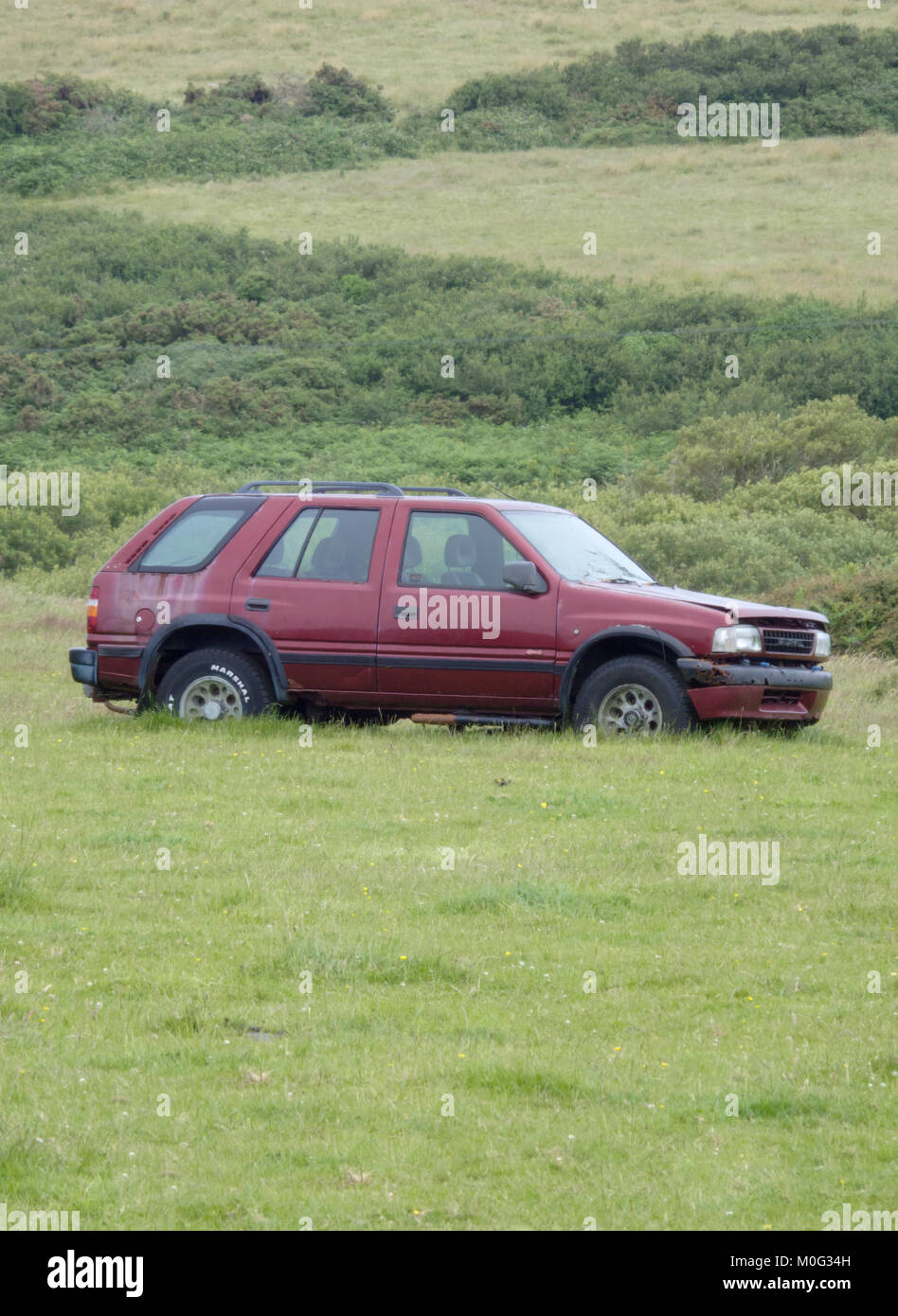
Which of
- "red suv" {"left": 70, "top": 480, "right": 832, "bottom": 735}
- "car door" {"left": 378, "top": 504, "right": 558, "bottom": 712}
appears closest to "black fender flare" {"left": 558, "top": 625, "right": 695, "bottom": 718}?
"red suv" {"left": 70, "top": 480, "right": 832, "bottom": 735}

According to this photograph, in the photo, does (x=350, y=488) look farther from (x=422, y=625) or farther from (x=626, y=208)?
(x=626, y=208)

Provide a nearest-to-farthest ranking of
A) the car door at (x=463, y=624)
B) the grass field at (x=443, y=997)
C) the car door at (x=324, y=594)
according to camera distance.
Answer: the grass field at (x=443, y=997)
the car door at (x=463, y=624)
the car door at (x=324, y=594)

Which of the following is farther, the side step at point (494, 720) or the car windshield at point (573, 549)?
the car windshield at point (573, 549)

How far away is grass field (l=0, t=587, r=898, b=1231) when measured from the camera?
4.48 metres

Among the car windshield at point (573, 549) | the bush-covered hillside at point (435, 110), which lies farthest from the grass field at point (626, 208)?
the car windshield at point (573, 549)

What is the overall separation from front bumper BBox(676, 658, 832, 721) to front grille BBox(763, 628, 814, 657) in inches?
5.5

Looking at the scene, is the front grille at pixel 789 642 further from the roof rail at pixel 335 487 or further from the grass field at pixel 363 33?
the grass field at pixel 363 33

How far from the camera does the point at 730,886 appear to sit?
25.9ft

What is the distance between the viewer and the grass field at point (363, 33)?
82.3m

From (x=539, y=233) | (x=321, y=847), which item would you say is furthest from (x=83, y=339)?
(x=321, y=847)

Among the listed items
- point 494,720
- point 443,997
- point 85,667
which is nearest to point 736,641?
point 494,720

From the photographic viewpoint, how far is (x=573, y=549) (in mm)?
13023

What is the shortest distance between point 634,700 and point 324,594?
2.43 meters

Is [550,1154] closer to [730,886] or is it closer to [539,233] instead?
[730,886]
